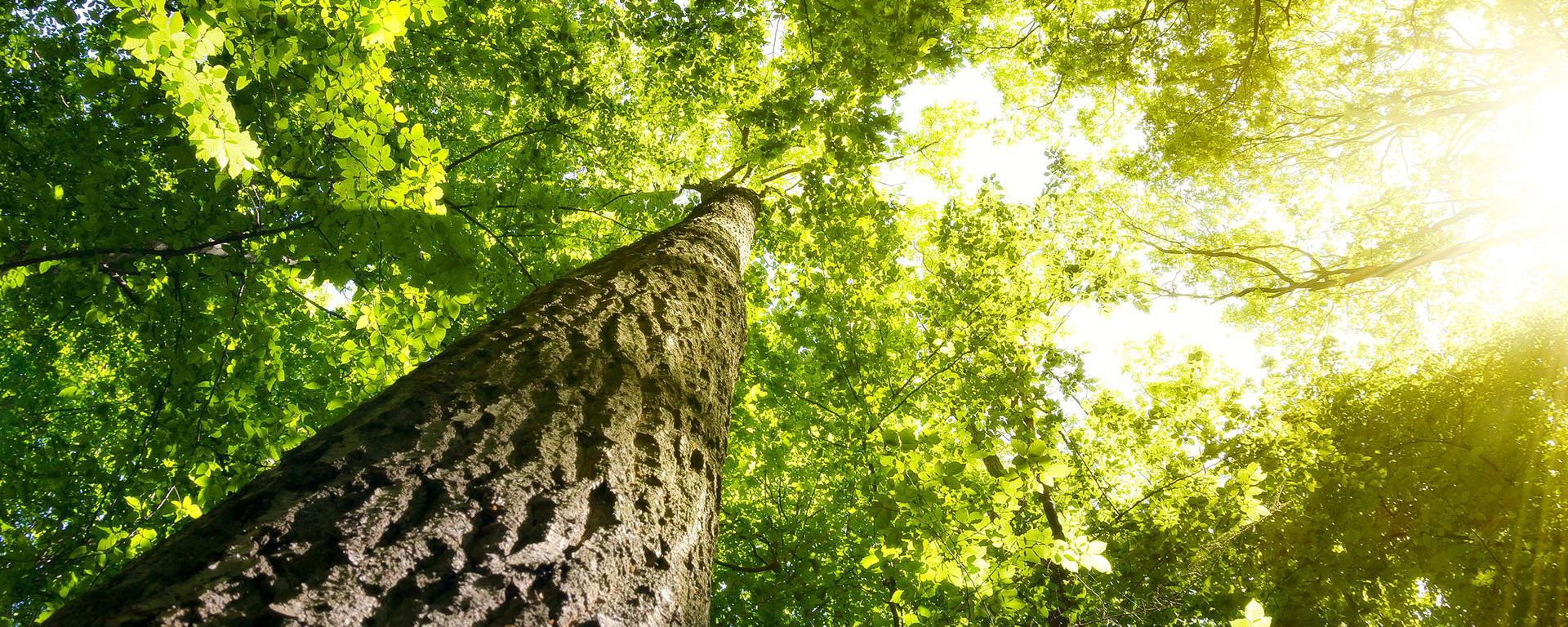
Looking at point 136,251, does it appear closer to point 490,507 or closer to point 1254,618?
point 490,507

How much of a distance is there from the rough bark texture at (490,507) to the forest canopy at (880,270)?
2.84 ft

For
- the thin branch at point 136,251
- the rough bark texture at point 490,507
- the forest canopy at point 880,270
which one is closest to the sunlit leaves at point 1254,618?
the forest canopy at point 880,270

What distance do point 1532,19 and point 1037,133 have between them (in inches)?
219

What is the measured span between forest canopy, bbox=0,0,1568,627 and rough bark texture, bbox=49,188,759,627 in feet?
2.84

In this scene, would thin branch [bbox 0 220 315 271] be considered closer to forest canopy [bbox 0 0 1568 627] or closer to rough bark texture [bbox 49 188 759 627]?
forest canopy [bbox 0 0 1568 627]

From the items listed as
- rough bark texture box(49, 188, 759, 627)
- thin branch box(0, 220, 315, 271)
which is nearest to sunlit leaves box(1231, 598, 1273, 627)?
rough bark texture box(49, 188, 759, 627)

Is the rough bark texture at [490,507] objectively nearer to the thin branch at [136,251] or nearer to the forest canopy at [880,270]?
the forest canopy at [880,270]

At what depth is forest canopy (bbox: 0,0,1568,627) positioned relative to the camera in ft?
8.51

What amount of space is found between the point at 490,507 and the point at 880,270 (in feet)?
12.2

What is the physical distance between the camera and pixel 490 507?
1.11 m

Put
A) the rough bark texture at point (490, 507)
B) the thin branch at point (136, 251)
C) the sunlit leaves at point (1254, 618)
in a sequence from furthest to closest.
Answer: the thin branch at point (136, 251) < the sunlit leaves at point (1254, 618) < the rough bark texture at point (490, 507)

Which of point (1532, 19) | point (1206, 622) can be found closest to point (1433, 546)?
point (1206, 622)

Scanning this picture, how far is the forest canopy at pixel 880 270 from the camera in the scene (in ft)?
8.51

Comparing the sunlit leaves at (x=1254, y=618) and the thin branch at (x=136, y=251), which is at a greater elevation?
the thin branch at (x=136, y=251)
